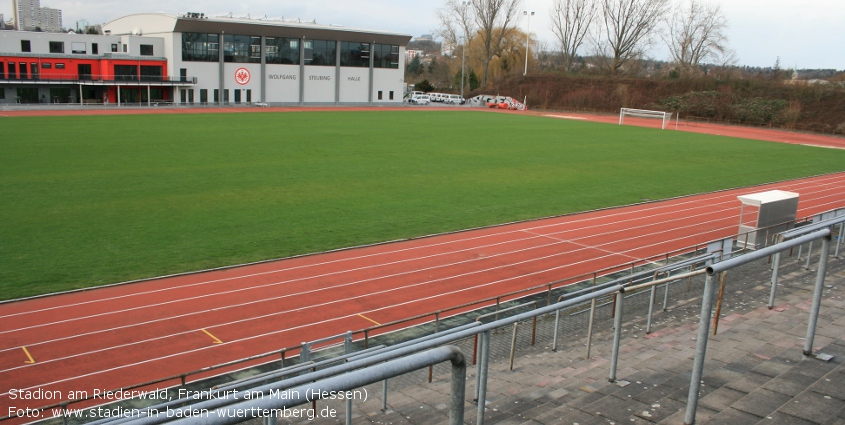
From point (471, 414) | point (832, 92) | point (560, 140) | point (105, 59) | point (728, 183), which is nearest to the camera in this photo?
point (471, 414)

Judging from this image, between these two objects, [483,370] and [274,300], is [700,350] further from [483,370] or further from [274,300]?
[274,300]

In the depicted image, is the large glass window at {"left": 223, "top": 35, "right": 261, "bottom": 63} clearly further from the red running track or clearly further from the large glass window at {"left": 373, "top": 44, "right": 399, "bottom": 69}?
the red running track

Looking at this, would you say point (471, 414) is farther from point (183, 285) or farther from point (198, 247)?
point (198, 247)

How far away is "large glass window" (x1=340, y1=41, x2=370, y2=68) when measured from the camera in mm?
74500

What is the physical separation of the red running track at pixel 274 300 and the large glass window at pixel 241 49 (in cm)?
5321

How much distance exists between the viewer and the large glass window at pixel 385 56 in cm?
7712

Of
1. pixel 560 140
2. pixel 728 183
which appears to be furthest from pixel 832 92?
pixel 728 183

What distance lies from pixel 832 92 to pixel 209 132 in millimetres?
59860

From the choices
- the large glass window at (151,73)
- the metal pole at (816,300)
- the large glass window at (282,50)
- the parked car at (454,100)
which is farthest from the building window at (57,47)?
the metal pole at (816,300)

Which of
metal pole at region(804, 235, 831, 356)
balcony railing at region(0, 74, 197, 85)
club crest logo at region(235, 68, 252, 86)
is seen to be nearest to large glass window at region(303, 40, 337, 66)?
club crest logo at region(235, 68, 252, 86)

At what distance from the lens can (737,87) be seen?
73500 millimetres

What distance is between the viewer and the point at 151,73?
63406 mm

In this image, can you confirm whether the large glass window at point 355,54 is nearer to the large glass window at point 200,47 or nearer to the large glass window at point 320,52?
the large glass window at point 320,52

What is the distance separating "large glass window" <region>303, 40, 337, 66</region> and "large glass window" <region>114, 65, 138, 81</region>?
17278 millimetres
